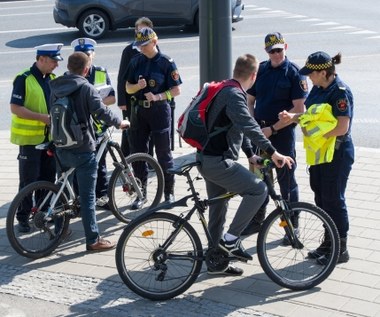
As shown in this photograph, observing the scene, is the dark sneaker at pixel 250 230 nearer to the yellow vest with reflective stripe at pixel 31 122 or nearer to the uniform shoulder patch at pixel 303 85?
the uniform shoulder patch at pixel 303 85

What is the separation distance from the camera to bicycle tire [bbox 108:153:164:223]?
8719 millimetres

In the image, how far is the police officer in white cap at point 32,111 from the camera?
8.30 m

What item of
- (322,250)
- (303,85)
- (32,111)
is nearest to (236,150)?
(322,250)

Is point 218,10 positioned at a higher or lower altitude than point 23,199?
higher

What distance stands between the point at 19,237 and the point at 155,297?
191 cm

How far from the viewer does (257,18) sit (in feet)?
76.4

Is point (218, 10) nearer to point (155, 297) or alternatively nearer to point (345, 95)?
point (345, 95)

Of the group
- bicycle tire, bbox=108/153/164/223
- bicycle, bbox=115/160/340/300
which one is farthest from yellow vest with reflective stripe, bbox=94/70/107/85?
bicycle, bbox=115/160/340/300

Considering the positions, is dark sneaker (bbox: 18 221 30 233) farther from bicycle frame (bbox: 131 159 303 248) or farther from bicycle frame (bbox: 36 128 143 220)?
bicycle frame (bbox: 131 159 303 248)

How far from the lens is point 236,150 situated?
23.2 feet

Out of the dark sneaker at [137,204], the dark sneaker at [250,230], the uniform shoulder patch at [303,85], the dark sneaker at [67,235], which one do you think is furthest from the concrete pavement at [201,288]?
the uniform shoulder patch at [303,85]

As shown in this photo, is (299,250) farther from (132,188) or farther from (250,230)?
(132,188)

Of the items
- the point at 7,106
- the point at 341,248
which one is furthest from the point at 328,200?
the point at 7,106

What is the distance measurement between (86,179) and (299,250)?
75.7 inches
